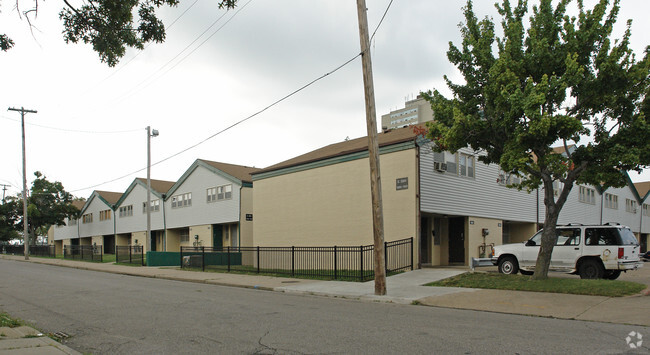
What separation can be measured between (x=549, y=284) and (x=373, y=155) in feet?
20.0

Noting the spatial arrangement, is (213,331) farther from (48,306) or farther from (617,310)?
(617,310)

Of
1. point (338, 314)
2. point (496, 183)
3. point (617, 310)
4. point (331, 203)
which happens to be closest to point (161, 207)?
point (331, 203)

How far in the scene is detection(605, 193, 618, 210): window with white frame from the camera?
133 ft

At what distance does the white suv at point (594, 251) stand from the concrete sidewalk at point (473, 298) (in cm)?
330

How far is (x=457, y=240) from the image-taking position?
2439cm

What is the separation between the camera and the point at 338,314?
10.1m

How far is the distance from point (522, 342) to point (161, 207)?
3895 centimetres

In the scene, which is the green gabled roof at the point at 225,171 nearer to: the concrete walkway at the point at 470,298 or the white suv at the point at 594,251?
the concrete walkway at the point at 470,298

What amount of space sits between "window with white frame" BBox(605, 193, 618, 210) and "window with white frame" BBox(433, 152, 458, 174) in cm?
2509

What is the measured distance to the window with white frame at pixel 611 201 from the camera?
40469mm

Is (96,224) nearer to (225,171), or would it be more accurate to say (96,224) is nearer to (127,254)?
A: (127,254)

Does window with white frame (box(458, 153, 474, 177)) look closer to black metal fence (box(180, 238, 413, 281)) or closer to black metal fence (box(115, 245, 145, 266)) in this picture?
black metal fence (box(180, 238, 413, 281))

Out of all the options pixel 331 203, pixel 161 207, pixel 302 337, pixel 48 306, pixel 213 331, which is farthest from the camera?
pixel 161 207

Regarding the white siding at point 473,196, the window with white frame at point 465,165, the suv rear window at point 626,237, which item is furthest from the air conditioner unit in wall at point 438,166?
the suv rear window at point 626,237
